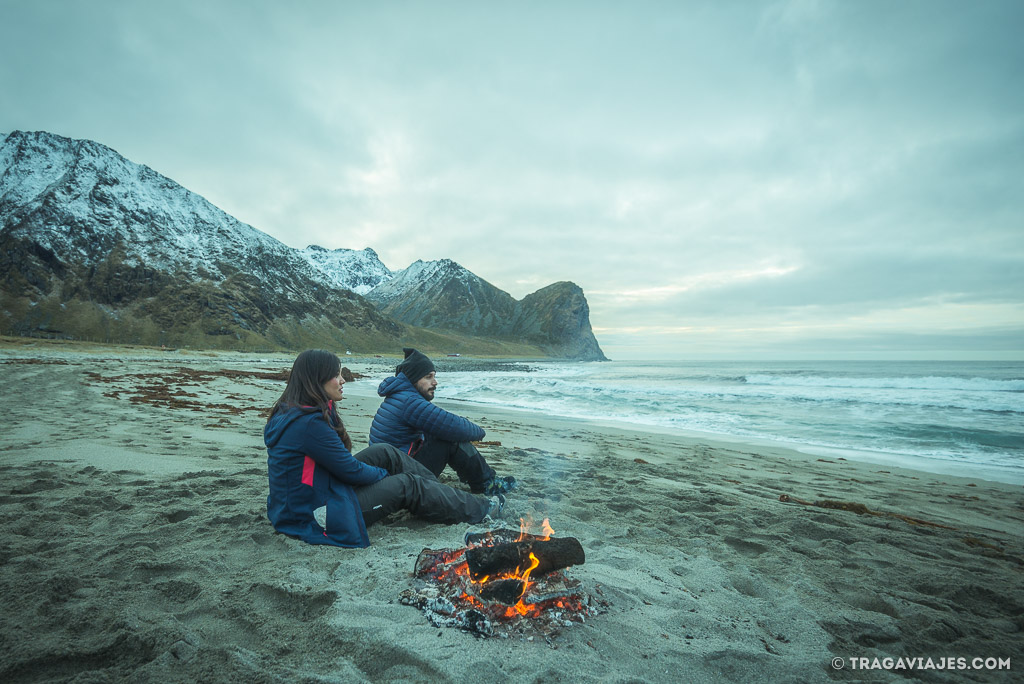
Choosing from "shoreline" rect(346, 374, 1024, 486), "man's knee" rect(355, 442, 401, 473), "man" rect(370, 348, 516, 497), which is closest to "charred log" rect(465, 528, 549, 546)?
"man's knee" rect(355, 442, 401, 473)

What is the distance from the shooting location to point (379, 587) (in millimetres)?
3193

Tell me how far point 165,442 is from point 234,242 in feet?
696

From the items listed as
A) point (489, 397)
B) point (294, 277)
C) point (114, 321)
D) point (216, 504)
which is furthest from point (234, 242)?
point (216, 504)

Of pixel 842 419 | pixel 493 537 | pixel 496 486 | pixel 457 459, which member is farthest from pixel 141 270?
pixel 842 419

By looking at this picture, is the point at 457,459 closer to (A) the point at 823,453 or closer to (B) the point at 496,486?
(B) the point at 496,486

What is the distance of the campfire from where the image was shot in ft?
9.27

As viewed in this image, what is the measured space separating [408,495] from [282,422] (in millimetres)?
1472

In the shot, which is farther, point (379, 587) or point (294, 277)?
point (294, 277)

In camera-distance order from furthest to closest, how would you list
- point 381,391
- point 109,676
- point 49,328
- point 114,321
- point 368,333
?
point 368,333 < point 114,321 < point 49,328 < point 381,391 < point 109,676

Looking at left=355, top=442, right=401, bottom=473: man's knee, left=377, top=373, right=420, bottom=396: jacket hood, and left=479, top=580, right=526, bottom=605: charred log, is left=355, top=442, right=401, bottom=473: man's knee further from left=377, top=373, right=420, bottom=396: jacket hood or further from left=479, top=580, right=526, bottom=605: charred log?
left=479, top=580, right=526, bottom=605: charred log

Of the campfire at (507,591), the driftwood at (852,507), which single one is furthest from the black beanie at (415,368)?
the driftwood at (852,507)

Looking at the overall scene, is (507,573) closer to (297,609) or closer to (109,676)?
(297,609)

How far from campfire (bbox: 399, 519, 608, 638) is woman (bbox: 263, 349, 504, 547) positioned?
0.96m

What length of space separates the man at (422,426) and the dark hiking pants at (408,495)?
476 millimetres
